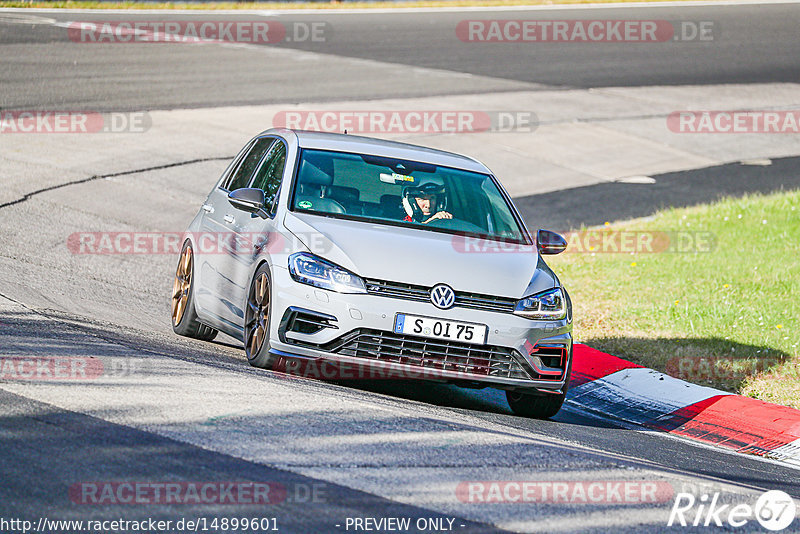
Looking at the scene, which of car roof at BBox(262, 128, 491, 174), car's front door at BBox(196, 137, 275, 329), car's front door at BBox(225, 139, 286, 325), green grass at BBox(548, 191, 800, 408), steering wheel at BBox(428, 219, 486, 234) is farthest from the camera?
green grass at BBox(548, 191, 800, 408)

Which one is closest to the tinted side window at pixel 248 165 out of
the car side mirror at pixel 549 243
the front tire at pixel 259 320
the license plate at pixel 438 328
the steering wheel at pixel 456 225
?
the front tire at pixel 259 320

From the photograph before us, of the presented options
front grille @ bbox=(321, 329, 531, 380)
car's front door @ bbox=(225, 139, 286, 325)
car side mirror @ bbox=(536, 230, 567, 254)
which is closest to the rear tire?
car's front door @ bbox=(225, 139, 286, 325)

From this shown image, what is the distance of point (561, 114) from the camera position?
2327 cm

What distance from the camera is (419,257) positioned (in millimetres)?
7578

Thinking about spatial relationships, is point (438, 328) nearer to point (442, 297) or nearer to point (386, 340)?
point (442, 297)

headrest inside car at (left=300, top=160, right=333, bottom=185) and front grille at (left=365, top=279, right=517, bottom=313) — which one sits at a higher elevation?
headrest inside car at (left=300, top=160, right=333, bottom=185)

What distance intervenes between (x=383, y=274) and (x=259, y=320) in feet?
3.34

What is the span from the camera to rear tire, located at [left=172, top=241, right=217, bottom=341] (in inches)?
368

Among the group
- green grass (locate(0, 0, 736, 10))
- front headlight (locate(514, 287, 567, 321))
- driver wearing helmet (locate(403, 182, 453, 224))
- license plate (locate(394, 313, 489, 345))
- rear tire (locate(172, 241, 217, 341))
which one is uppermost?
green grass (locate(0, 0, 736, 10))

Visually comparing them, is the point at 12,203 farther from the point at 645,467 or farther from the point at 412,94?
the point at 412,94

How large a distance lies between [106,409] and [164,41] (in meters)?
22.1

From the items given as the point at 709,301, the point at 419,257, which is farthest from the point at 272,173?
the point at 709,301

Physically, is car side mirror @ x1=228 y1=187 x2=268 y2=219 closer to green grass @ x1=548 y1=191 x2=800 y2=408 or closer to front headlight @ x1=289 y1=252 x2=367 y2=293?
front headlight @ x1=289 y1=252 x2=367 y2=293

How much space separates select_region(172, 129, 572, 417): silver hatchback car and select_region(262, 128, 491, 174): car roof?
18 millimetres
